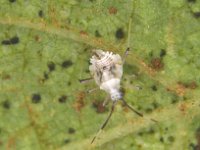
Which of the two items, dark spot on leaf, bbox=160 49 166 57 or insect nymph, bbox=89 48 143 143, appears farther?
dark spot on leaf, bbox=160 49 166 57

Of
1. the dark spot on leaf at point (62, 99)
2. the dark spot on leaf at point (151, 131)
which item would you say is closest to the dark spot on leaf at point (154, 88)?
the dark spot on leaf at point (151, 131)

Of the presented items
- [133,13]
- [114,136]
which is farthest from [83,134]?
[133,13]

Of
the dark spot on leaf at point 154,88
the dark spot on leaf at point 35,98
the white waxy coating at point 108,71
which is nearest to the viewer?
the white waxy coating at point 108,71

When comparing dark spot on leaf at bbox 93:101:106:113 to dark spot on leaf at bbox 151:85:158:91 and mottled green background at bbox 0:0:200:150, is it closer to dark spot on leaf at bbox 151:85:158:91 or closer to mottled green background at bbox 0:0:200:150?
mottled green background at bbox 0:0:200:150

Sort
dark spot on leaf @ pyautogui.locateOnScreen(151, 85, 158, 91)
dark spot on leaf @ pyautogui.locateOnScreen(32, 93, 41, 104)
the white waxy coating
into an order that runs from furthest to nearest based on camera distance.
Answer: dark spot on leaf @ pyautogui.locateOnScreen(151, 85, 158, 91)
dark spot on leaf @ pyautogui.locateOnScreen(32, 93, 41, 104)
the white waxy coating

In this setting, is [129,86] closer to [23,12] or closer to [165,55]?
[165,55]

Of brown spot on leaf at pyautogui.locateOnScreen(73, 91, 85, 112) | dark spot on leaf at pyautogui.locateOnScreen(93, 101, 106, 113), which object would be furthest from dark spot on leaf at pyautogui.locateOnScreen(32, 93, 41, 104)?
dark spot on leaf at pyautogui.locateOnScreen(93, 101, 106, 113)

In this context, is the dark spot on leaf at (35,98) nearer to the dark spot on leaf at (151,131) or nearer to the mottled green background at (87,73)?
the mottled green background at (87,73)

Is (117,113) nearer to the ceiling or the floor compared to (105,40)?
nearer to the floor
